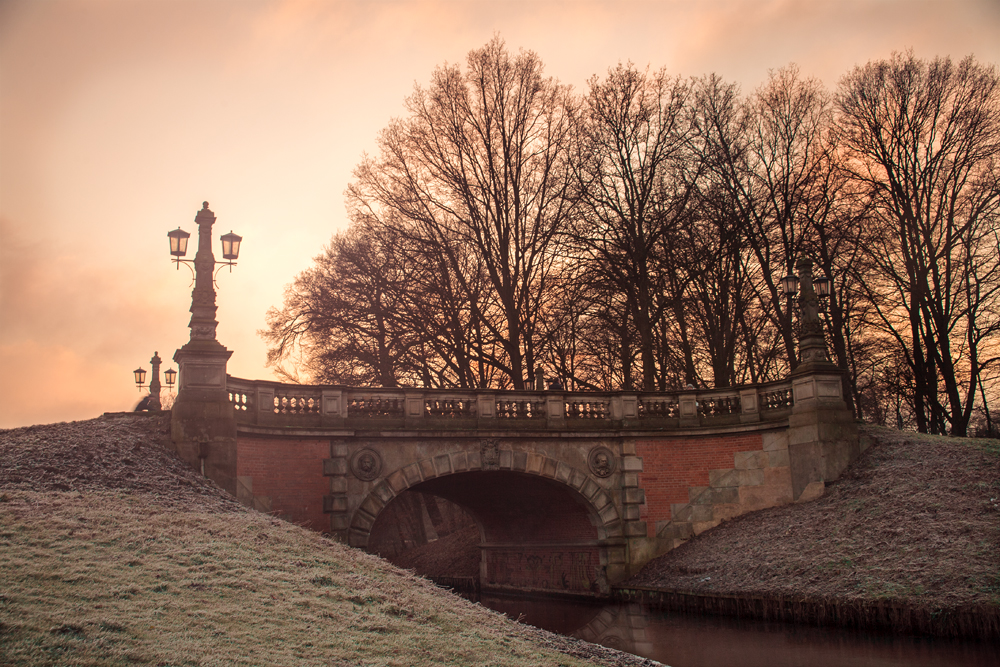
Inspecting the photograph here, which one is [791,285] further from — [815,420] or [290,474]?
[290,474]

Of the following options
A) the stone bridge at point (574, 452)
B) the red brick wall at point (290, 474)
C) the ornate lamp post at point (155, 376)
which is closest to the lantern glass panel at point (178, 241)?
the stone bridge at point (574, 452)

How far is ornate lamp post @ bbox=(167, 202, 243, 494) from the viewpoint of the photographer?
48.9 ft

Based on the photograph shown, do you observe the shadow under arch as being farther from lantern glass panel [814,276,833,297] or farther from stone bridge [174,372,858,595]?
lantern glass panel [814,276,833,297]

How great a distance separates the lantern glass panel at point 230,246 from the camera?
14.7 m

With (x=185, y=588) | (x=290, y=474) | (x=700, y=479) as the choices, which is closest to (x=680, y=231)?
(x=700, y=479)

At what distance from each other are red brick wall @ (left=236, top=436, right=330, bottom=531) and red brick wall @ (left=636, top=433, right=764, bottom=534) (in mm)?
7254

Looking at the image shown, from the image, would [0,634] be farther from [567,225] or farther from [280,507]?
[567,225]

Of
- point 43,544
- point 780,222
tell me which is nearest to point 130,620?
point 43,544

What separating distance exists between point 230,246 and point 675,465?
11.0 metres

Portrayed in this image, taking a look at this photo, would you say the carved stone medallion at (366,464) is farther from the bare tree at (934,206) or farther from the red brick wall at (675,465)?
the bare tree at (934,206)

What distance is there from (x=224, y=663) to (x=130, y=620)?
106 centimetres

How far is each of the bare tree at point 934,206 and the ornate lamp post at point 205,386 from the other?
59.5ft

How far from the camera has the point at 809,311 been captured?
1927 centimetres

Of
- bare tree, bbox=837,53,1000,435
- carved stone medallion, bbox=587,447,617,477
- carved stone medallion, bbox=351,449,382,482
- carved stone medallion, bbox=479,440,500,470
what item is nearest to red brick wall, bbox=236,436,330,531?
carved stone medallion, bbox=351,449,382,482
